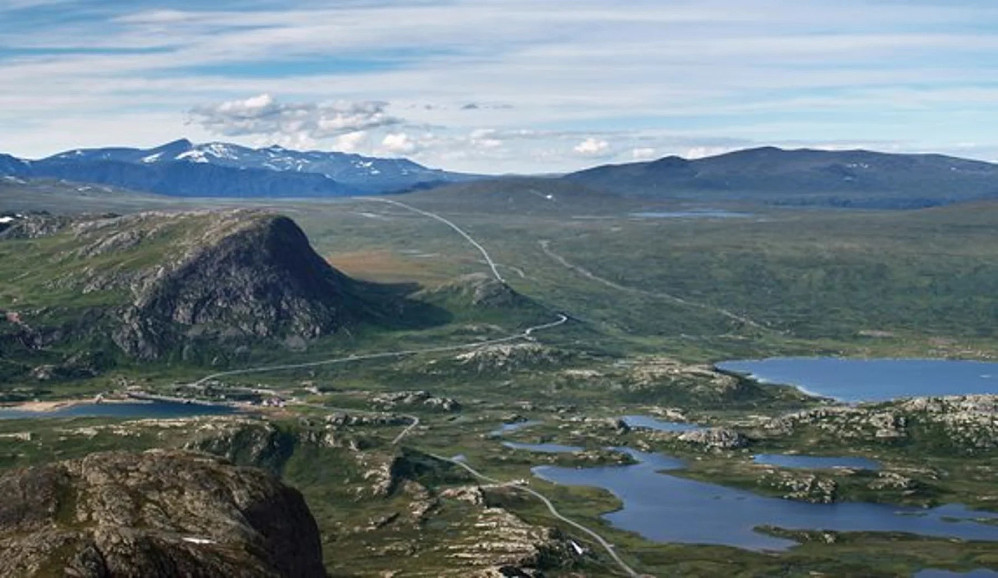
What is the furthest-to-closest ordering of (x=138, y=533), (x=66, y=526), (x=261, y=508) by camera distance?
(x=261, y=508)
(x=66, y=526)
(x=138, y=533)

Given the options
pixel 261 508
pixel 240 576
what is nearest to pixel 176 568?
pixel 240 576

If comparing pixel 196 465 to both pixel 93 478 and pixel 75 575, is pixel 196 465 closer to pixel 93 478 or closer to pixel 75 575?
pixel 93 478

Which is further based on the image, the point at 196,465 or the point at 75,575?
the point at 196,465

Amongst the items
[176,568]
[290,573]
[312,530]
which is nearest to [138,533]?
[176,568]

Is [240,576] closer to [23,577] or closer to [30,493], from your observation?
[23,577]

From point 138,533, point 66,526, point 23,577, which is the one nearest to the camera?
point 23,577

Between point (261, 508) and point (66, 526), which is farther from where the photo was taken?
point (261, 508)
